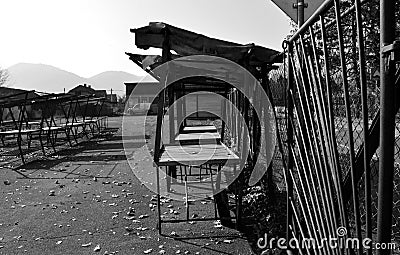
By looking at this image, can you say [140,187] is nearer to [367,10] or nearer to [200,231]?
[200,231]

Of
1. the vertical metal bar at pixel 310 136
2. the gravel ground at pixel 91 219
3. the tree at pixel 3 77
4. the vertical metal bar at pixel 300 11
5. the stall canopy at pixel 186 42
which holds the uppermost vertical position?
the tree at pixel 3 77

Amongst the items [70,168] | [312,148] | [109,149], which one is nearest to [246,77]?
[312,148]

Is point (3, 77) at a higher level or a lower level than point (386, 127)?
higher

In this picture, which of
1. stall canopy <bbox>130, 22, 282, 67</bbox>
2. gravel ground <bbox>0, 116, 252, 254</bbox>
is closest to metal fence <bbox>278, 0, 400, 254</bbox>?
stall canopy <bbox>130, 22, 282, 67</bbox>

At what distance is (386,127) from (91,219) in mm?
4620

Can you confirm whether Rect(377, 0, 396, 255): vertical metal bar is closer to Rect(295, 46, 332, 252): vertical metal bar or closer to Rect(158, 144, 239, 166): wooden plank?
Rect(295, 46, 332, 252): vertical metal bar

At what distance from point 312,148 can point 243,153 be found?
3796 millimetres

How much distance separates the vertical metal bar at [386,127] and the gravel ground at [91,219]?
9.13 ft

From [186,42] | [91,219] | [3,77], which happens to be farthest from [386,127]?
[3,77]

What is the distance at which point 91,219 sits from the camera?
17.3 feet

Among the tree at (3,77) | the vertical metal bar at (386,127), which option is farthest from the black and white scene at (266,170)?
the tree at (3,77)

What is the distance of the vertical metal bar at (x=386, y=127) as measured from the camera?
131 centimetres

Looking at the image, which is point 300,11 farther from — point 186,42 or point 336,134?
point 186,42

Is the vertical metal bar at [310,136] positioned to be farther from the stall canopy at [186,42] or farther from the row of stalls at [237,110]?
the row of stalls at [237,110]
